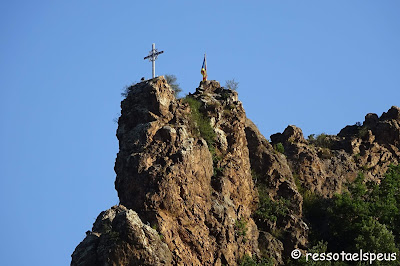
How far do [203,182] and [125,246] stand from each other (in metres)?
10.1

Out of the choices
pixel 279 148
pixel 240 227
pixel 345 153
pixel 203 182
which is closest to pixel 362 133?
pixel 345 153

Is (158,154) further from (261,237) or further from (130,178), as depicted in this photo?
(261,237)

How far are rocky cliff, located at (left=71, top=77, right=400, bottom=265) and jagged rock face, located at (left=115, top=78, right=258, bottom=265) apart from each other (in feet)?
0.28

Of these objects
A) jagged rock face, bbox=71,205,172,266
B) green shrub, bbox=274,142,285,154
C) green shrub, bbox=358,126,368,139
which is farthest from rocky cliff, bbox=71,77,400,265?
green shrub, bbox=358,126,368,139

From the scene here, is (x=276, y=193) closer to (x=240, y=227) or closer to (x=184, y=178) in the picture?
(x=240, y=227)

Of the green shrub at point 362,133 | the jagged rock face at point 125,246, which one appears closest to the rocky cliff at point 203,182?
the jagged rock face at point 125,246

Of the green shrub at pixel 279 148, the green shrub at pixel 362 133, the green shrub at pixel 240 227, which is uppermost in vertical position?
the green shrub at pixel 362 133

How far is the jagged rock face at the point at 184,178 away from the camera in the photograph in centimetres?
7669

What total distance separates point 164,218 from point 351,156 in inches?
1046

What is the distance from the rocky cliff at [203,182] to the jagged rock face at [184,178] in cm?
9

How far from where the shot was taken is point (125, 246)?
72.2 meters

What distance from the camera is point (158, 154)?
78.8 m

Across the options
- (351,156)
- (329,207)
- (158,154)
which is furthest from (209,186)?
(351,156)

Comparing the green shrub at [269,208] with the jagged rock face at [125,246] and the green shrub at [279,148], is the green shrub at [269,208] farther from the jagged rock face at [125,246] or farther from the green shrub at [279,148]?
the jagged rock face at [125,246]
